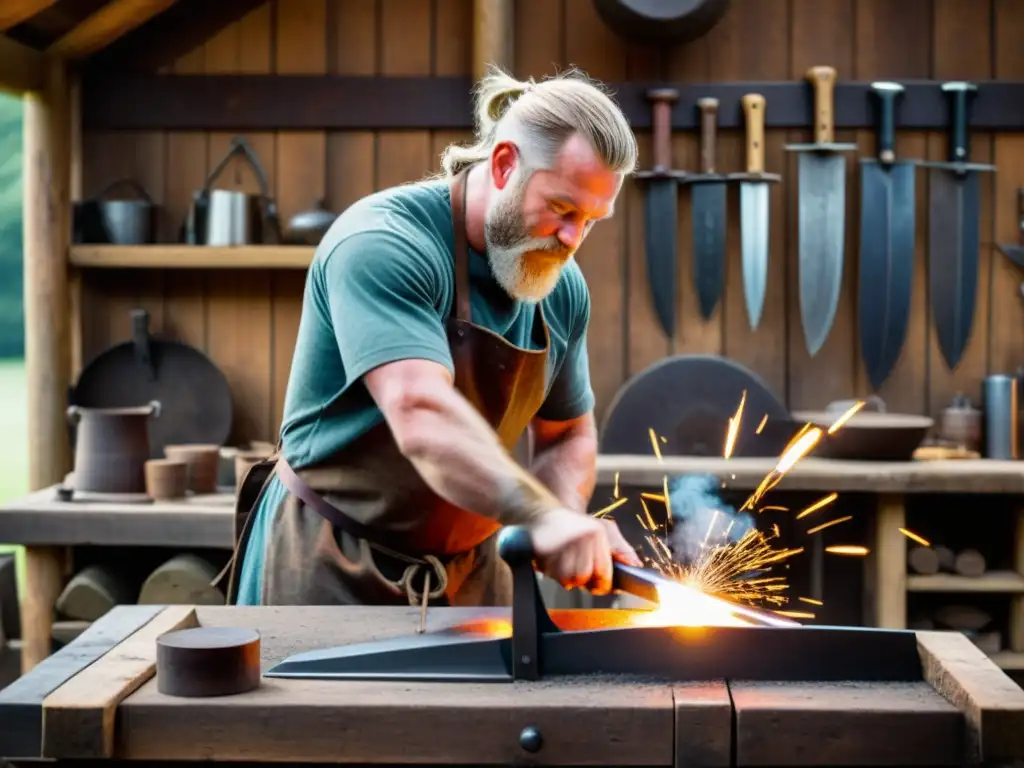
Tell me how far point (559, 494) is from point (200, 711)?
0.97 m

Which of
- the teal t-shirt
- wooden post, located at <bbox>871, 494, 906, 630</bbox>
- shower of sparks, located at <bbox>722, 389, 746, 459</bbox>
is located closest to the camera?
the teal t-shirt

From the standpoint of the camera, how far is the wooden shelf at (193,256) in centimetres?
397

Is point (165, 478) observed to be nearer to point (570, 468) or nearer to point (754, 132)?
point (570, 468)

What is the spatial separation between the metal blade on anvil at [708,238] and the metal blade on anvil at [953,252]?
0.68m

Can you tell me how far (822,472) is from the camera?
3678 mm

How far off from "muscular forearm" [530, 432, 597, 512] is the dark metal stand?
2.19 ft

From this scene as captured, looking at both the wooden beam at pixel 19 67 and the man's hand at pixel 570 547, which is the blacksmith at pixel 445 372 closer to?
the man's hand at pixel 570 547

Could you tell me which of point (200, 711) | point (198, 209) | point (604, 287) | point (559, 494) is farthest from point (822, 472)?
point (200, 711)

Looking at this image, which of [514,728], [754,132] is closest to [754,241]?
[754,132]

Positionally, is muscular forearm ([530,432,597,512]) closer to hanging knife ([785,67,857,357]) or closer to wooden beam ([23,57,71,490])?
hanging knife ([785,67,857,357])

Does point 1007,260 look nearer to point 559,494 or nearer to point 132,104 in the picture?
point 559,494

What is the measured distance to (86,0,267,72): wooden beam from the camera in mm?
4195

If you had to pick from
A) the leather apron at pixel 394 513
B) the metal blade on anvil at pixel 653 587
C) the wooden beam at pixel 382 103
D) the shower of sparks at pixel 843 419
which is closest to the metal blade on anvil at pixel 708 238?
the wooden beam at pixel 382 103

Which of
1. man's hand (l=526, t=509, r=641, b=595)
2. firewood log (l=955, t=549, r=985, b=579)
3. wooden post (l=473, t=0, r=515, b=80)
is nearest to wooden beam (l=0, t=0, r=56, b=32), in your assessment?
wooden post (l=473, t=0, r=515, b=80)
